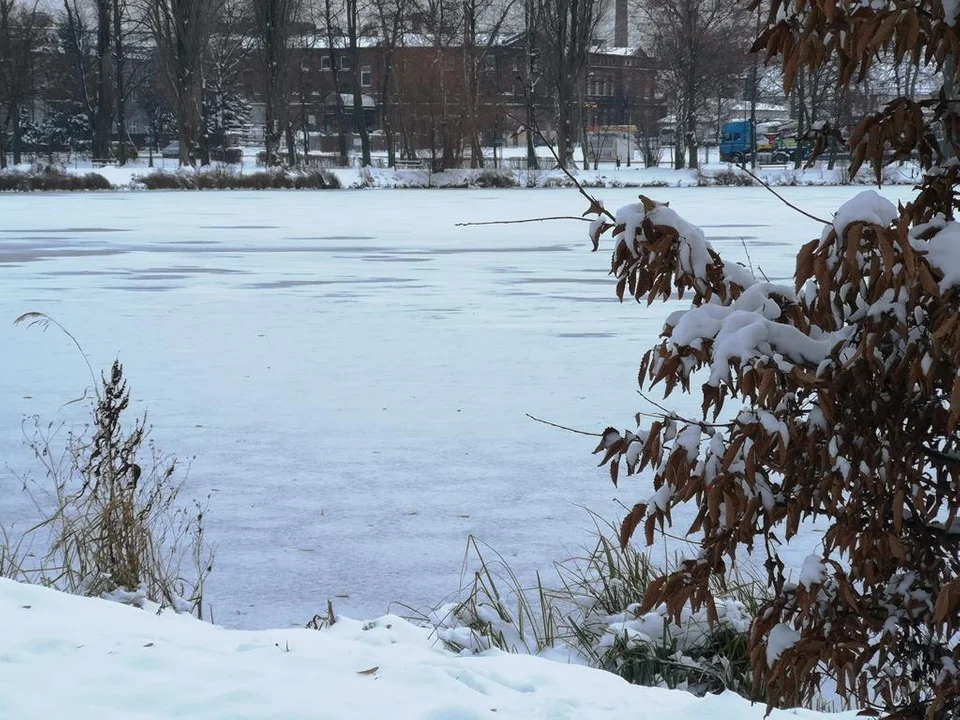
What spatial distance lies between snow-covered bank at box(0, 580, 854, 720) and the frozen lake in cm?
79

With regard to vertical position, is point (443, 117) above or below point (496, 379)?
above

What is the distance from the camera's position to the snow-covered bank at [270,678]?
3275 millimetres

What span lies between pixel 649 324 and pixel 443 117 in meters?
38.7

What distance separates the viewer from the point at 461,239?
72.1 feet

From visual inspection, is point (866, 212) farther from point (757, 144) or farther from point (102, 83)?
point (757, 144)

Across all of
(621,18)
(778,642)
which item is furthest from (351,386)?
(621,18)

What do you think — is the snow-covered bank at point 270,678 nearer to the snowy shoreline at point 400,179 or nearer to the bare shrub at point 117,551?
the bare shrub at point 117,551

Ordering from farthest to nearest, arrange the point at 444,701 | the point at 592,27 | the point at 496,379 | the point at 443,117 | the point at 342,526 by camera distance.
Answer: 1. the point at 592,27
2. the point at 443,117
3. the point at 496,379
4. the point at 342,526
5. the point at 444,701

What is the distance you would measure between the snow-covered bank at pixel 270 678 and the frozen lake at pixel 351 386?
2.59 feet

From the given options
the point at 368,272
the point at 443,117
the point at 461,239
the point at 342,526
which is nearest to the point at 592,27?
the point at 443,117

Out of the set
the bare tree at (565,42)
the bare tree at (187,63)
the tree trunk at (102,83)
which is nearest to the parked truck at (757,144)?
the bare tree at (565,42)

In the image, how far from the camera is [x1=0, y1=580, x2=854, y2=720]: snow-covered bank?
3275 mm

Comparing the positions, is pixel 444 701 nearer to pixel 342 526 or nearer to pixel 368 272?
pixel 342 526

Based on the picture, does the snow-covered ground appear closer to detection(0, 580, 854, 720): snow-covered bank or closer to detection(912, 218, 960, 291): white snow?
detection(0, 580, 854, 720): snow-covered bank
